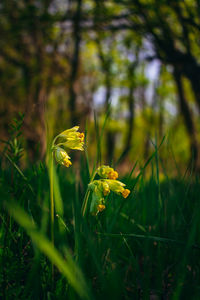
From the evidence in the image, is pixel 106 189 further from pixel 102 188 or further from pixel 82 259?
pixel 82 259

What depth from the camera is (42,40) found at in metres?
8.49

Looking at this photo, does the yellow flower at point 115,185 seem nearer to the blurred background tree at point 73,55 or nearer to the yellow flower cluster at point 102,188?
the yellow flower cluster at point 102,188

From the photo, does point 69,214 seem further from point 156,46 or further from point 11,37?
point 11,37

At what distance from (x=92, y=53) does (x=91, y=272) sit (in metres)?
18.5

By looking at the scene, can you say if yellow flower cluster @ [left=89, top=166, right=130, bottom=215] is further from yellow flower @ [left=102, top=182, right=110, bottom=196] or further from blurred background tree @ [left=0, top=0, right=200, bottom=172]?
blurred background tree @ [left=0, top=0, right=200, bottom=172]

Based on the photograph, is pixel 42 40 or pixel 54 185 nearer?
pixel 54 185

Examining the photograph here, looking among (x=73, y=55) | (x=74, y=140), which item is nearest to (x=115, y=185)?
(x=74, y=140)

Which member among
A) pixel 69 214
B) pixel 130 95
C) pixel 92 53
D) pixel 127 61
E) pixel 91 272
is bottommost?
pixel 91 272

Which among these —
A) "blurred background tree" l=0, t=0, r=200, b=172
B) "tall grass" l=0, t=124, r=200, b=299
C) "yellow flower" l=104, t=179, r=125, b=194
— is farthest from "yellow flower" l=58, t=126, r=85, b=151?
"blurred background tree" l=0, t=0, r=200, b=172

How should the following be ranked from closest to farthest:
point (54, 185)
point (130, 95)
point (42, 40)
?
point (54, 185)
point (42, 40)
point (130, 95)

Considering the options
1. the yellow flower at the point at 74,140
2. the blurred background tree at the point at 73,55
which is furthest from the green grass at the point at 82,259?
the blurred background tree at the point at 73,55

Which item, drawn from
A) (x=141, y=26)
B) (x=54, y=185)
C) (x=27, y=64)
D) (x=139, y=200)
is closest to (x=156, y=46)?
(x=141, y=26)

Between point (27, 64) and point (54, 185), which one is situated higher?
point (27, 64)

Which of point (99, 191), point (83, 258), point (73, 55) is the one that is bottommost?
point (83, 258)
